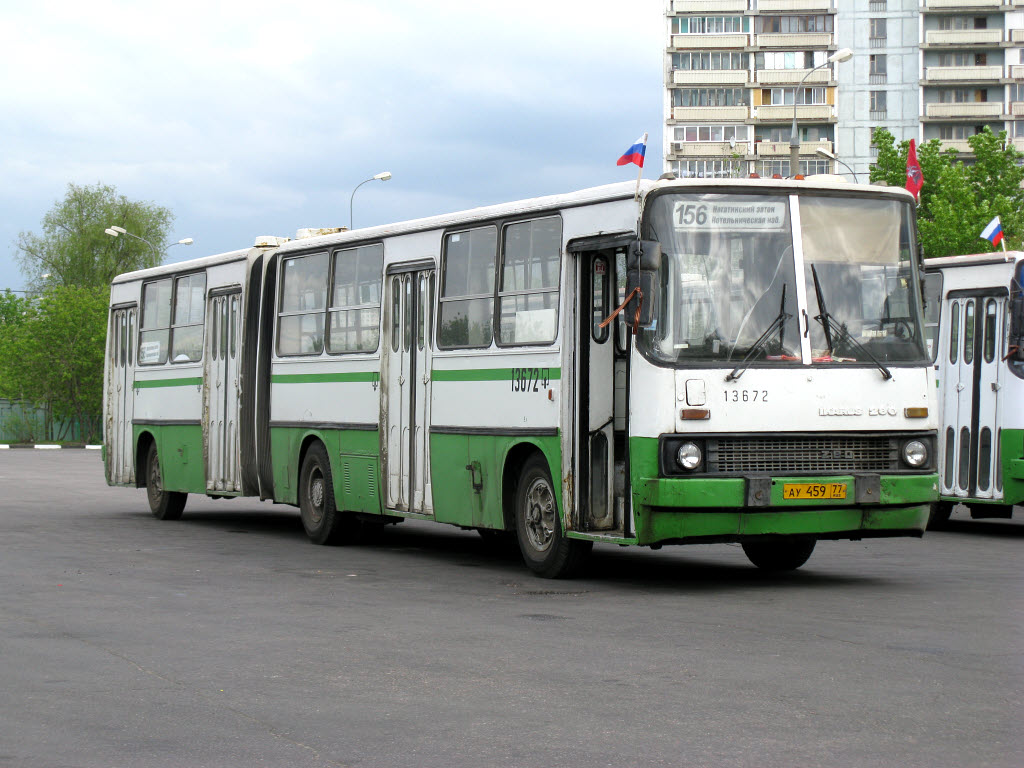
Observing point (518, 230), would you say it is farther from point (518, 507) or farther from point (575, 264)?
point (518, 507)

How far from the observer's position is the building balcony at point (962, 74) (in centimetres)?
9375

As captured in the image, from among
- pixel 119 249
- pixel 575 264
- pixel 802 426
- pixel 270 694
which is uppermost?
pixel 119 249

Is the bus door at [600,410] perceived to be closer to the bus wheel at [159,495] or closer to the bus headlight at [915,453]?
the bus headlight at [915,453]

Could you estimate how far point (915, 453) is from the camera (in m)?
12.7

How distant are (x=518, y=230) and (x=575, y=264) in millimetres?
1033

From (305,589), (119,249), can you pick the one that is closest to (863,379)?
(305,589)

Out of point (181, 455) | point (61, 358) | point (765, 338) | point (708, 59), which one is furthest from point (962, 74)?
point (765, 338)

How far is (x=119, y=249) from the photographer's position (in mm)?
86375

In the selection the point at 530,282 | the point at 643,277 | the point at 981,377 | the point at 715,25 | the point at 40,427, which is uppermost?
the point at 715,25

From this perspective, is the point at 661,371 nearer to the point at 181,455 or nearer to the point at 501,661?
the point at 501,661

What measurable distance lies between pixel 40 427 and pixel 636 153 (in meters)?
62.3

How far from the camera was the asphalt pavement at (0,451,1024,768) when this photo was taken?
6961 mm

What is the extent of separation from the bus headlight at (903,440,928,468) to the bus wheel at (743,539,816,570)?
171 centimetres

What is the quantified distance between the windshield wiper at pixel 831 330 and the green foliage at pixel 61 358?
58.4m
